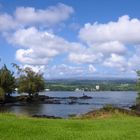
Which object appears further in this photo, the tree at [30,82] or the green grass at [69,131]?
the tree at [30,82]

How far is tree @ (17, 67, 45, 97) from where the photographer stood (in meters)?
152

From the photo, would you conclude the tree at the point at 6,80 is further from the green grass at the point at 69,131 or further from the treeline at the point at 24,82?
the green grass at the point at 69,131

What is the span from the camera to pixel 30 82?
503 ft

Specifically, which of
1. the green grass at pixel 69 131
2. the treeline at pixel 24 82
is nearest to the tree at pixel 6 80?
the treeline at pixel 24 82

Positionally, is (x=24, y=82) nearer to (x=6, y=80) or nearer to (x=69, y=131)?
(x=6, y=80)

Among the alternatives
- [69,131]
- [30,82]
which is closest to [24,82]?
[30,82]

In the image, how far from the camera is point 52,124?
29.1 meters

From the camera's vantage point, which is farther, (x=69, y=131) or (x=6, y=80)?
(x=6, y=80)

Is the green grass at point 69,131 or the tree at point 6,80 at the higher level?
the tree at point 6,80

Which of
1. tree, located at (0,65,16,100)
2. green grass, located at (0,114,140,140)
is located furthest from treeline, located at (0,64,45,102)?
green grass, located at (0,114,140,140)

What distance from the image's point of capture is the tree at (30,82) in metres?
152

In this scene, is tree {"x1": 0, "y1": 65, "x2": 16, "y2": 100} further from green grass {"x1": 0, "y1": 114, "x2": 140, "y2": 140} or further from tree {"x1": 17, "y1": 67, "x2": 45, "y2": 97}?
green grass {"x1": 0, "y1": 114, "x2": 140, "y2": 140}

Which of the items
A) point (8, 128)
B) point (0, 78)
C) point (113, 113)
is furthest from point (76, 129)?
point (0, 78)

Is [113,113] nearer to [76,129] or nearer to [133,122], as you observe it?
[133,122]
